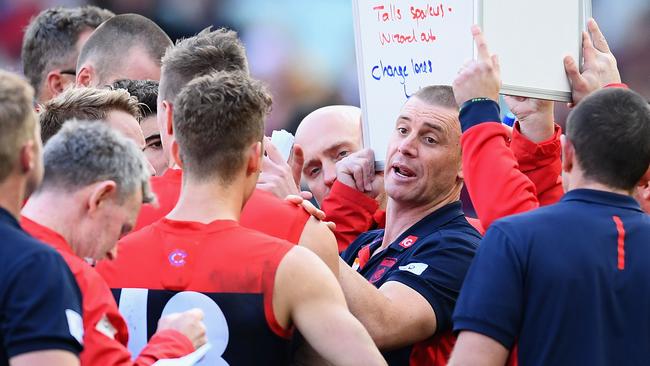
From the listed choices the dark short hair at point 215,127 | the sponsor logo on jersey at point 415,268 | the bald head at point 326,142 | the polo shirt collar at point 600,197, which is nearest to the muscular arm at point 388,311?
the sponsor logo on jersey at point 415,268

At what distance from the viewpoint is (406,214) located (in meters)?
4.74

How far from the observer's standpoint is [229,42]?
13.9 ft

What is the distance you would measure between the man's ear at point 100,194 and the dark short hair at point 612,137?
141 centimetres

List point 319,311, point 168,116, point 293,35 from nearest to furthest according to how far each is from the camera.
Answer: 1. point 319,311
2. point 168,116
3. point 293,35

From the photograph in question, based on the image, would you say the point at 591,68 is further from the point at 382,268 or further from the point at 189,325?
the point at 189,325

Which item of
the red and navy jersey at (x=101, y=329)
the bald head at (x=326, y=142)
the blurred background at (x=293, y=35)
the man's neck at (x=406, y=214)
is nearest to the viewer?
the red and navy jersey at (x=101, y=329)

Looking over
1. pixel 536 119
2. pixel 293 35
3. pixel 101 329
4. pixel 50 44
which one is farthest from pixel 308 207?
pixel 293 35

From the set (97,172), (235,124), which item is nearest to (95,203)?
(97,172)

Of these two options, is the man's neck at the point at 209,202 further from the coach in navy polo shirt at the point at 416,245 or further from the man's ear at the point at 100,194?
the coach in navy polo shirt at the point at 416,245

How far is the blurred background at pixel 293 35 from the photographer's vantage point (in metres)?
9.47

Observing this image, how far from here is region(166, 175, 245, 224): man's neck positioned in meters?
3.38

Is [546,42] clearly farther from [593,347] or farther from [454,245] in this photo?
[593,347]

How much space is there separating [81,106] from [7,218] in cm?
168

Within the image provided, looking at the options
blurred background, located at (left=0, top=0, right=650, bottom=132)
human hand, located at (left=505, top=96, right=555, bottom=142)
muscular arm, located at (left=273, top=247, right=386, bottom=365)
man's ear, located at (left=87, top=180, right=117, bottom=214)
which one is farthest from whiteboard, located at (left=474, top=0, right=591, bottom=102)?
blurred background, located at (left=0, top=0, right=650, bottom=132)
